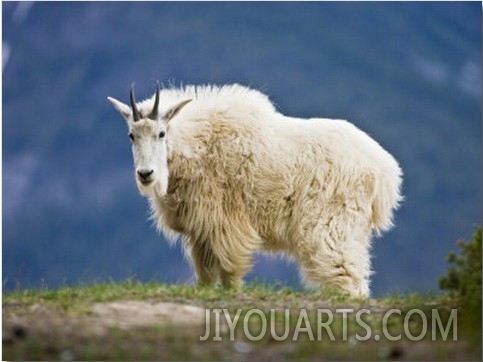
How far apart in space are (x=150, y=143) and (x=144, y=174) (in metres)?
0.33

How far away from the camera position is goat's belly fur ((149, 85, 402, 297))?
9.65 metres

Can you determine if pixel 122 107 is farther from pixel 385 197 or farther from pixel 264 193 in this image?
pixel 385 197

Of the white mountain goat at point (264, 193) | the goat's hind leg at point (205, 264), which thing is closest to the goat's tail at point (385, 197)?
the white mountain goat at point (264, 193)

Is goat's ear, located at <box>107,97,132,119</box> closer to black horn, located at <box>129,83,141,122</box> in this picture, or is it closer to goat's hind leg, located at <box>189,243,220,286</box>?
black horn, located at <box>129,83,141,122</box>

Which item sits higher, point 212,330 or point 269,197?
point 269,197

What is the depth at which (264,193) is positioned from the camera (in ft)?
32.1

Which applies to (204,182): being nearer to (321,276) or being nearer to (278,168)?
(278,168)

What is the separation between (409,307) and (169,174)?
3102 millimetres

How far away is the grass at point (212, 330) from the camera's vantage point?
244 inches

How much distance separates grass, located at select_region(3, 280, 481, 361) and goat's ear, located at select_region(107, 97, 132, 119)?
2.23m

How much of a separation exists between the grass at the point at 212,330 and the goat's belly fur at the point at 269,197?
5.48ft

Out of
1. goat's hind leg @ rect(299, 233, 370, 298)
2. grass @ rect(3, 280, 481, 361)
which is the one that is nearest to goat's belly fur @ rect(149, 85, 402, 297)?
goat's hind leg @ rect(299, 233, 370, 298)

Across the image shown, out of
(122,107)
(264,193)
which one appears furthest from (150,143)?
(264,193)

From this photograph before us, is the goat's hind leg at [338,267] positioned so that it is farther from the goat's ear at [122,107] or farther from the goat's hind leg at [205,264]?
the goat's ear at [122,107]
